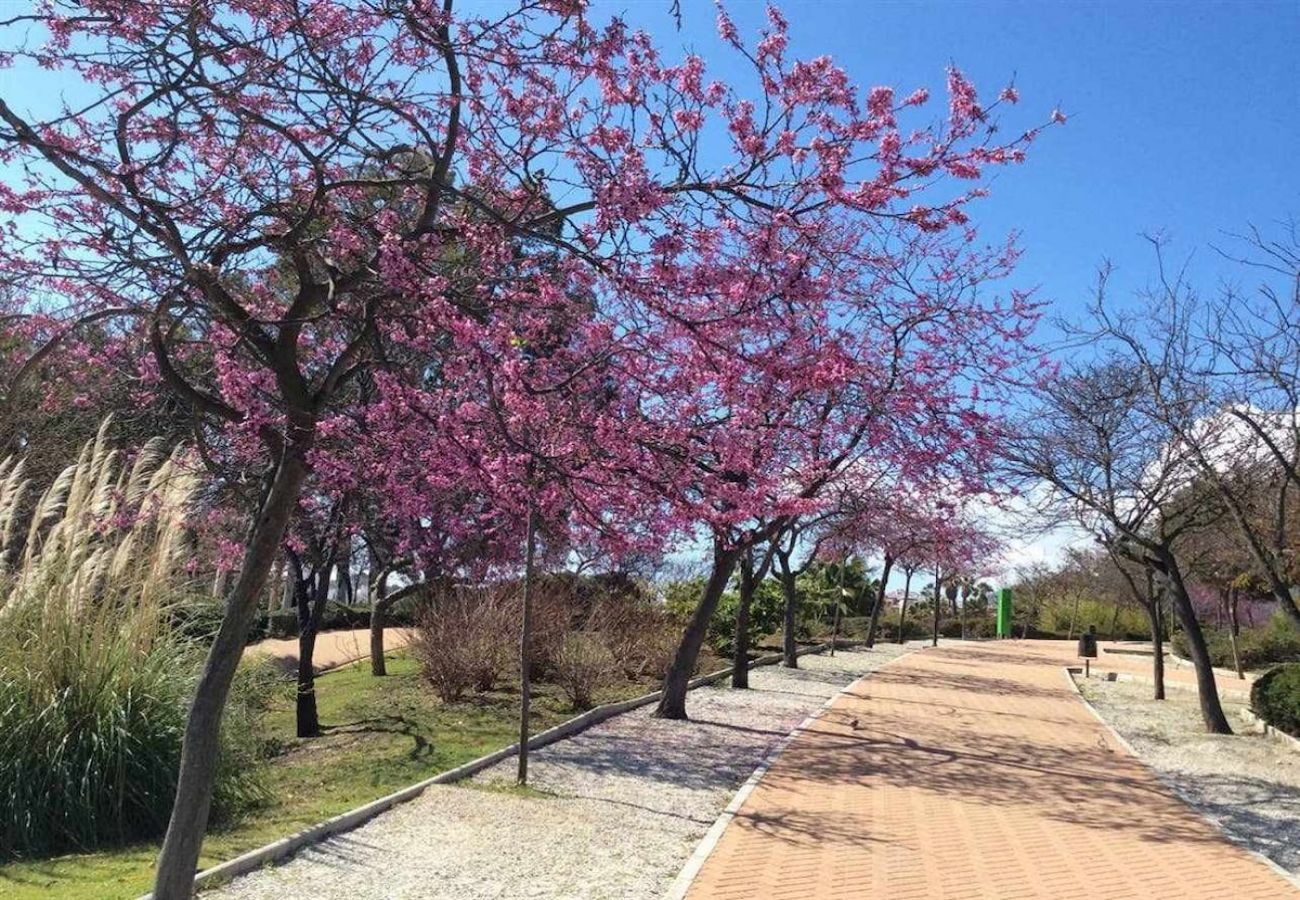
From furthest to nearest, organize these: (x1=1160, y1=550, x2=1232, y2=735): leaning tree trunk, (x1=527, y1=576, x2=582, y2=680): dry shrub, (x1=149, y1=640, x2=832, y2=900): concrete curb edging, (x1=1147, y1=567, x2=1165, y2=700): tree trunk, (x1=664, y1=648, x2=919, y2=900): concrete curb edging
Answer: (x1=1147, y1=567, x2=1165, y2=700): tree trunk, (x1=527, y1=576, x2=582, y2=680): dry shrub, (x1=1160, y1=550, x2=1232, y2=735): leaning tree trunk, (x1=664, y1=648, x2=919, y2=900): concrete curb edging, (x1=149, y1=640, x2=832, y2=900): concrete curb edging

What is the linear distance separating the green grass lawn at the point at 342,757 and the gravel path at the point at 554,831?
1.75 ft

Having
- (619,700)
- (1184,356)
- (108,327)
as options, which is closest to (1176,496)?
(1184,356)

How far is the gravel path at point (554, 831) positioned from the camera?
6.17m

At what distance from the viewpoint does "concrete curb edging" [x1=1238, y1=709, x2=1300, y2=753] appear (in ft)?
43.8

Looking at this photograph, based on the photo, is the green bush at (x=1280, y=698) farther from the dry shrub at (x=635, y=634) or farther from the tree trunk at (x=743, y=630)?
the dry shrub at (x=635, y=634)

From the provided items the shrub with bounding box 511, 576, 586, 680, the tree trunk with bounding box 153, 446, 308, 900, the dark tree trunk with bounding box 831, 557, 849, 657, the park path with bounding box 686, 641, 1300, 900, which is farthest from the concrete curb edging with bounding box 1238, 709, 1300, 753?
the tree trunk with bounding box 153, 446, 308, 900

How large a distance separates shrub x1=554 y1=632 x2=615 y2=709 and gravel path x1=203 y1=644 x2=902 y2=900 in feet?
3.24

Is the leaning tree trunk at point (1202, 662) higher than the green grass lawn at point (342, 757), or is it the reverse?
the leaning tree trunk at point (1202, 662)

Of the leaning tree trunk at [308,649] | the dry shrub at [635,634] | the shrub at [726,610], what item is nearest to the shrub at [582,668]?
the dry shrub at [635,634]

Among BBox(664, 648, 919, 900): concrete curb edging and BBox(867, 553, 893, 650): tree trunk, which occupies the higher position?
BBox(867, 553, 893, 650): tree trunk

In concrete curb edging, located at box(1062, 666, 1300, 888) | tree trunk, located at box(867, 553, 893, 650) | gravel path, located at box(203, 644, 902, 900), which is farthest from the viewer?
tree trunk, located at box(867, 553, 893, 650)

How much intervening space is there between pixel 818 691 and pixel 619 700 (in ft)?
15.9

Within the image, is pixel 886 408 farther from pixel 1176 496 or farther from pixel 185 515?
pixel 185 515

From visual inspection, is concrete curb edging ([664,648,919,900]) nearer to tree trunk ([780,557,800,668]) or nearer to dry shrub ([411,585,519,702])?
dry shrub ([411,585,519,702])
